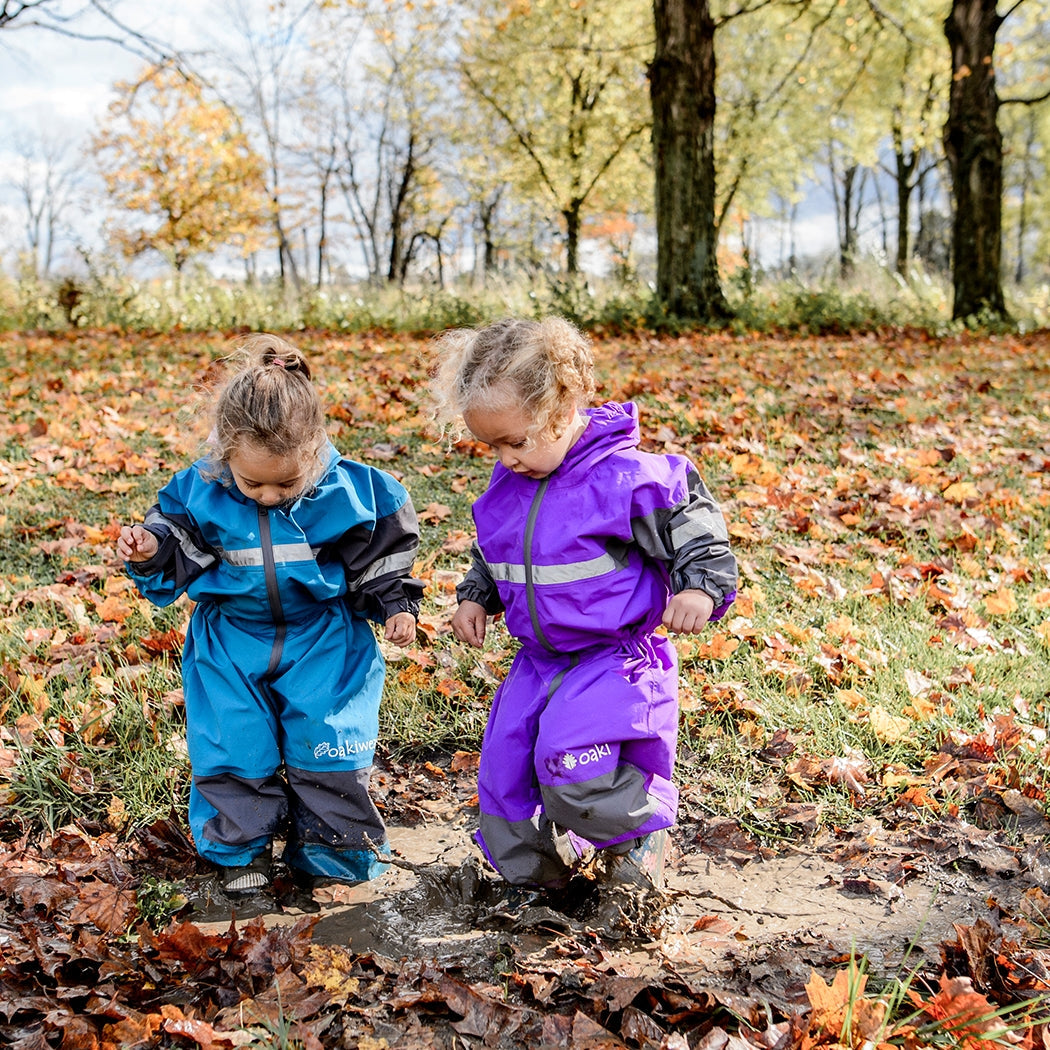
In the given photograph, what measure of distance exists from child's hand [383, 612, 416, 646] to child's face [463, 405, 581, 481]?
18.1 inches

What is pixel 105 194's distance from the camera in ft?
110

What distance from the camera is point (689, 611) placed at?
192cm

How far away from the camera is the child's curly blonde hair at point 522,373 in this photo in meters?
2.01

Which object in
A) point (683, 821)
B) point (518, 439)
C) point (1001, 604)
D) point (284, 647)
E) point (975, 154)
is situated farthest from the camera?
point (975, 154)

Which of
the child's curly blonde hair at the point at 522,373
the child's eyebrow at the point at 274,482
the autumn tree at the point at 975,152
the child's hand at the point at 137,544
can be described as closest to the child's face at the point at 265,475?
the child's eyebrow at the point at 274,482

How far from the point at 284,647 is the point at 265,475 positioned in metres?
0.44

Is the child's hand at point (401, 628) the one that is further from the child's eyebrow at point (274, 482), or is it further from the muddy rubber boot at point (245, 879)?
the muddy rubber boot at point (245, 879)

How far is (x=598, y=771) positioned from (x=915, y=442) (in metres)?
4.51

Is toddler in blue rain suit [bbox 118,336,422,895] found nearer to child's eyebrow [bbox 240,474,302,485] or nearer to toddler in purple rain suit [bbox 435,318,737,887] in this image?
child's eyebrow [bbox 240,474,302,485]

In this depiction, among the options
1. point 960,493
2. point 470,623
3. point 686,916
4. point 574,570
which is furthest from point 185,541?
point 960,493

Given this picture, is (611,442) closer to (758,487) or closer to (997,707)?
(997,707)

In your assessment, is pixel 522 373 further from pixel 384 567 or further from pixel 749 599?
pixel 749 599

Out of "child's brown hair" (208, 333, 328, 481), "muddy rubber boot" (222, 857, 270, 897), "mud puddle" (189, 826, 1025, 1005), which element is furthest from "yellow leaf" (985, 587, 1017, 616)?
"muddy rubber boot" (222, 857, 270, 897)

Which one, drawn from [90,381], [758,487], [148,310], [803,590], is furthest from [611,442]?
[148,310]
